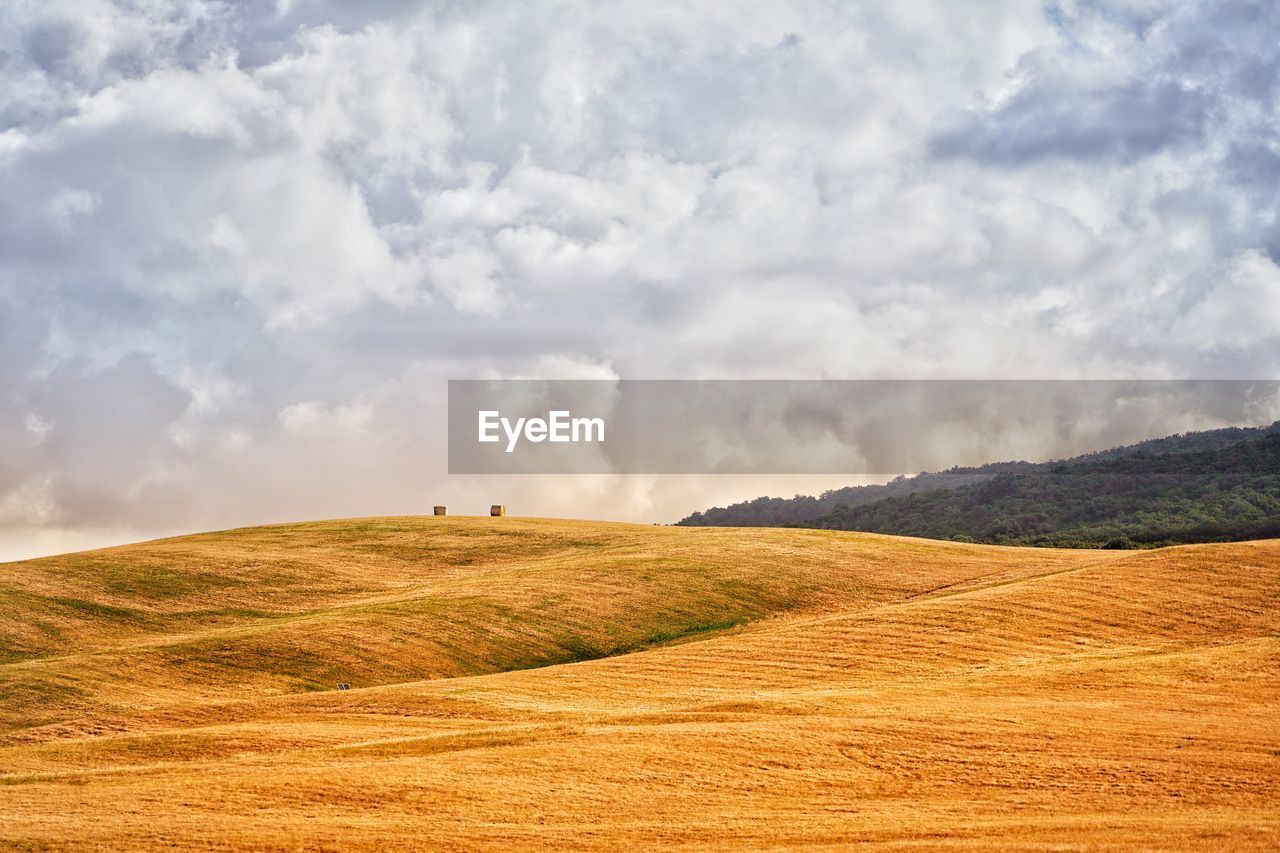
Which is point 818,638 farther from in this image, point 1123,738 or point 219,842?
point 219,842

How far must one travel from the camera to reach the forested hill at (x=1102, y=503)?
11400cm

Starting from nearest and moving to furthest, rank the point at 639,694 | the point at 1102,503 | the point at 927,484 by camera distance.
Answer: the point at 639,694 < the point at 1102,503 < the point at 927,484

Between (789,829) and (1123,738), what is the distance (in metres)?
11.0

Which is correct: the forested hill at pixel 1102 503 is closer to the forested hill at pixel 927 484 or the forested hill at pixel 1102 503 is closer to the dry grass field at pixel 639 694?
the forested hill at pixel 927 484

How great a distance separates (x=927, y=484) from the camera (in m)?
177

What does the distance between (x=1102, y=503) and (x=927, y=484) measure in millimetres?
50435

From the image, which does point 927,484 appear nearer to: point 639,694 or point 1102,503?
point 1102,503

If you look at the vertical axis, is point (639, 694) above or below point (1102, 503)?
below

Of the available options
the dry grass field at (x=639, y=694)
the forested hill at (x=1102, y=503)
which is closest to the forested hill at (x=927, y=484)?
the forested hill at (x=1102, y=503)

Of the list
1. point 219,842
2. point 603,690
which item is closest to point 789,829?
point 219,842

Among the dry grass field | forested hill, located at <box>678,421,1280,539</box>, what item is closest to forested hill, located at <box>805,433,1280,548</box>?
forested hill, located at <box>678,421,1280,539</box>

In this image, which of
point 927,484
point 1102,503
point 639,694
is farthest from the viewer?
point 927,484

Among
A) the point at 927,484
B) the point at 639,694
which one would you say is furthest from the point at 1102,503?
the point at 639,694

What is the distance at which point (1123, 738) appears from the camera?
28.8m
